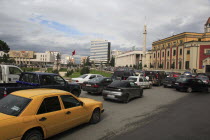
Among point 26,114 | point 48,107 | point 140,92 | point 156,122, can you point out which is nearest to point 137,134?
point 156,122

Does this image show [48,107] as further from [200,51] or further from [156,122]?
[200,51]

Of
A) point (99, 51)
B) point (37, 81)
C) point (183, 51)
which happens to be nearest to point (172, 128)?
point (37, 81)

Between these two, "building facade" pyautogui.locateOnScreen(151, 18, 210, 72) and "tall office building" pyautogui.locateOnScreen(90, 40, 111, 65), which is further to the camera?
"tall office building" pyautogui.locateOnScreen(90, 40, 111, 65)

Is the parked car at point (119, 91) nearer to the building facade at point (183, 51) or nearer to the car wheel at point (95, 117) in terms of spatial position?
the car wheel at point (95, 117)

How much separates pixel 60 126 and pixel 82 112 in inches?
37.9

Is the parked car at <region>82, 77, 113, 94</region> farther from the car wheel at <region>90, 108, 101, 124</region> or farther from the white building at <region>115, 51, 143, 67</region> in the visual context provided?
the white building at <region>115, 51, 143, 67</region>

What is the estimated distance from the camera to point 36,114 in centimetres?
391

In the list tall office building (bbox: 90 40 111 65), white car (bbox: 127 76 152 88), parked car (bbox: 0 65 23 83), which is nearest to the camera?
parked car (bbox: 0 65 23 83)

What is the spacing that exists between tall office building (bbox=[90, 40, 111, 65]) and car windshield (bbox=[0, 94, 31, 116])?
158 m

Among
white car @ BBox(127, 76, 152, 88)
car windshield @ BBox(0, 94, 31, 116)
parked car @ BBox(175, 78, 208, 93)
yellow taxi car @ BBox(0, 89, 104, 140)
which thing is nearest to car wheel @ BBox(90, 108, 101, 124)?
yellow taxi car @ BBox(0, 89, 104, 140)

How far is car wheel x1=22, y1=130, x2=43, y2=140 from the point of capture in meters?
3.66

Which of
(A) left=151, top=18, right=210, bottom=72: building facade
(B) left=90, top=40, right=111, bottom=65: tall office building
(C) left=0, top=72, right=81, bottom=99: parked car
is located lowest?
(C) left=0, top=72, right=81, bottom=99: parked car

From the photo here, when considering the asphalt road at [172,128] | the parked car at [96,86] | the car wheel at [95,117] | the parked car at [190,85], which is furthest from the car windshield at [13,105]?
the parked car at [190,85]

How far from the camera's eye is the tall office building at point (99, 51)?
162 m
